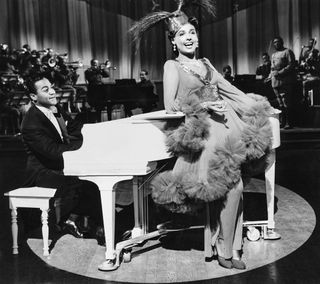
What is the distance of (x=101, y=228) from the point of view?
4.12m

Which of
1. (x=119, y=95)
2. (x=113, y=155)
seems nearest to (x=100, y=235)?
(x=113, y=155)

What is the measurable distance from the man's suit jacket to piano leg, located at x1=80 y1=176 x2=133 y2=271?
49cm

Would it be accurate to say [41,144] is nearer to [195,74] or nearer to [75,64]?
[195,74]

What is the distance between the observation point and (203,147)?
3.29 meters

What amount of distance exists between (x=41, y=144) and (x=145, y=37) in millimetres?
9683

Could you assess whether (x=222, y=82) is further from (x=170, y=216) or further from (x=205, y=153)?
(x=170, y=216)

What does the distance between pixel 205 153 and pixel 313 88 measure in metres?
8.16

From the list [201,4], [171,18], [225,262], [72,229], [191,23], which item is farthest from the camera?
[72,229]

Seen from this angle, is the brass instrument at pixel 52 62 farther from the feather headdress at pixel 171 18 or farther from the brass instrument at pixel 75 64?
the feather headdress at pixel 171 18

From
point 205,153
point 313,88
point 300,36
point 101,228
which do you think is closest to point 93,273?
point 101,228

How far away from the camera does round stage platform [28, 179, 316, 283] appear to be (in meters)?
3.34

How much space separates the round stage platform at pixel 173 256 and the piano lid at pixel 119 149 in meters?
0.61

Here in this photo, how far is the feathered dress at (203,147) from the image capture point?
3.26m

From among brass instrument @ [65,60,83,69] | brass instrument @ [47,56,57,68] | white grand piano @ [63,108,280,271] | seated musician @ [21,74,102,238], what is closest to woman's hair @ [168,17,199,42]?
white grand piano @ [63,108,280,271]
